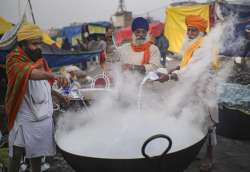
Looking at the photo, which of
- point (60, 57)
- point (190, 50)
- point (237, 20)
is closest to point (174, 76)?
point (190, 50)

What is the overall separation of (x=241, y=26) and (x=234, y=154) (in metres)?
3.30

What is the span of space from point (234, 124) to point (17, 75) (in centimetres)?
363

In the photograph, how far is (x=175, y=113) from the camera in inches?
158

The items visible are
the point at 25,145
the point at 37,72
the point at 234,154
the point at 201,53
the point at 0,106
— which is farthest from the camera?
the point at 0,106

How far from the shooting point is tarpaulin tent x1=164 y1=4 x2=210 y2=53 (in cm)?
1353

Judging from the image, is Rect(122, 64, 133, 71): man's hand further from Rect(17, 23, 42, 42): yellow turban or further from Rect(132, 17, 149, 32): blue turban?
Rect(17, 23, 42, 42): yellow turban

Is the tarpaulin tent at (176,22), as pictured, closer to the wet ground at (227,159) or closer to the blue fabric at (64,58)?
the blue fabric at (64,58)

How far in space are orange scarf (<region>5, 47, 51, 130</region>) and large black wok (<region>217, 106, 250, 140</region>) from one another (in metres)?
3.34

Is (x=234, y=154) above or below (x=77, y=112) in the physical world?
below

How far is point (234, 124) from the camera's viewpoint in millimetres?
5512

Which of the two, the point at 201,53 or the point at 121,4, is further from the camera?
the point at 121,4

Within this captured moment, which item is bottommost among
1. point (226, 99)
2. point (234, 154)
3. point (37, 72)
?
point (234, 154)

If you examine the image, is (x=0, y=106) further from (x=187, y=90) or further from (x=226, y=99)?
(x=226, y=99)

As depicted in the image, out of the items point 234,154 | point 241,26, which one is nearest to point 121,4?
point 241,26
